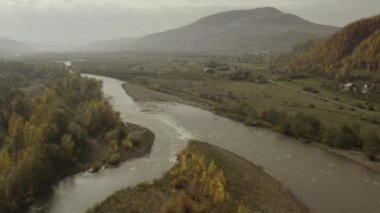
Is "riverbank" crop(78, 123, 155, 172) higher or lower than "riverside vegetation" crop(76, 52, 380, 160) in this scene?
lower

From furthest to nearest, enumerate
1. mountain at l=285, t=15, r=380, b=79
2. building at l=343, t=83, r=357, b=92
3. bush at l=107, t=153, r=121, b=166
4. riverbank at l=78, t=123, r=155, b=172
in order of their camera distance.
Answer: mountain at l=285, t=15, r=380, b=79
building at l=343, t=83, r=357, b=92
bush at l=107, t=153, r=121, b=166
riverbank at l=78, t=123, r=155, b=172

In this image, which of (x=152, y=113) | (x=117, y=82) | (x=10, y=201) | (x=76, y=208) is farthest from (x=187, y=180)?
(x=117, y=82)

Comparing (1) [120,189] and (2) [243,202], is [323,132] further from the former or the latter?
(1) [120,189]

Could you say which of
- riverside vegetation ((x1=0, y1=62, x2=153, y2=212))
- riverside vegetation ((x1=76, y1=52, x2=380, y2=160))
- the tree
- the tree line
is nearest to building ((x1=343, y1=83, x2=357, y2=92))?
riverside vegetation ((x1=76, y1=52, x2=380, y2=160))

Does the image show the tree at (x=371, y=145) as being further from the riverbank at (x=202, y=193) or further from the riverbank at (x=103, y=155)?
the riverbank at (x=103, y=155)

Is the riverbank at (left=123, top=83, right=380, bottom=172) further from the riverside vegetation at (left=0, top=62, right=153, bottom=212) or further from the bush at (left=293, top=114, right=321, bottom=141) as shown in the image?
the riverside vegetation at (left=0, top=62, right=153, bottom=212)

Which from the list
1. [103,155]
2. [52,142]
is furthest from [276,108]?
[52,142]

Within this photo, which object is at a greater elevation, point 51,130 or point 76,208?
point 51,130

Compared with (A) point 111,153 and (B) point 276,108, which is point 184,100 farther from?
(A) point 111,153
